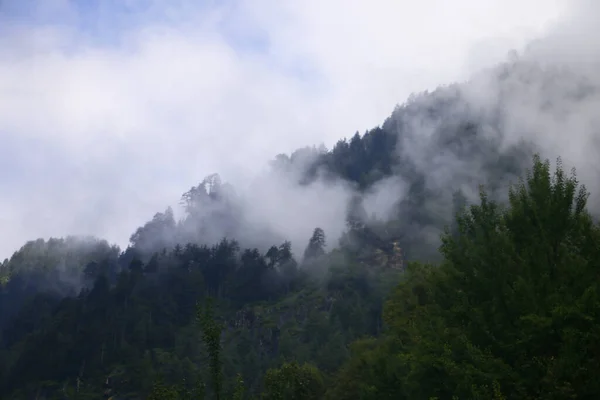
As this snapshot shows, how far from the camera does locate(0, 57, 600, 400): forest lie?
63.7ft

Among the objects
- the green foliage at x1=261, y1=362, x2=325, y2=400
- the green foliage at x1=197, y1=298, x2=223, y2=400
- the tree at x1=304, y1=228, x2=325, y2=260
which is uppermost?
the tree at x1=304, y1=228, x2=325, y2=260

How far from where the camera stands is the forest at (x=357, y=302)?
1942 centimetres

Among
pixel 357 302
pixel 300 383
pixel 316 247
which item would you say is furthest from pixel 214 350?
pixel 316 247

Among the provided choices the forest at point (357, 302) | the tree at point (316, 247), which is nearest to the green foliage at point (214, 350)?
the forest at point (357, 302)

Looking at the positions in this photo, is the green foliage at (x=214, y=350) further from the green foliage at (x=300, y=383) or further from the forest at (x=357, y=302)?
the green foliage at (x=300, y=383)

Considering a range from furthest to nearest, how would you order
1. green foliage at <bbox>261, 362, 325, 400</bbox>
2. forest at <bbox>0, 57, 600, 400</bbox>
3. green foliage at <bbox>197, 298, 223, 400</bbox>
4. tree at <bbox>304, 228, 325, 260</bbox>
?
tree at <bbox>304, 228, 325, 260</bbox> → green foliage at <bbox>261, 362, 325, 400</bbox> → forest at <bbox>0, 57, 600, 400</bbox> → green foliage at <bbox>197, 298, 223, 400</bbox>

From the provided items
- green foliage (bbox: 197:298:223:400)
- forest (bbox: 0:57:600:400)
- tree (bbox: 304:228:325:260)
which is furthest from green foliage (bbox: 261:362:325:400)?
tree (bbox: 304:228:325:260)

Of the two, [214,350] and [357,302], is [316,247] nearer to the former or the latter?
[357,302]

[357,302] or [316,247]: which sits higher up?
[316,247]

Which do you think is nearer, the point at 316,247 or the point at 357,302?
the point at 357,302

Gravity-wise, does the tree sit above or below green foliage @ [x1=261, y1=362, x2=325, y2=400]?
above

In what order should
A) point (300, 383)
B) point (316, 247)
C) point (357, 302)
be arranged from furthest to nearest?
point (316, 247) < point (357, 302) < point (300, 383)

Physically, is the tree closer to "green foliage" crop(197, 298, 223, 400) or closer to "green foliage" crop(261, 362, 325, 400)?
"green foliage" crop(261, 362, 325, 400)

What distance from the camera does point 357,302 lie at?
414ft
